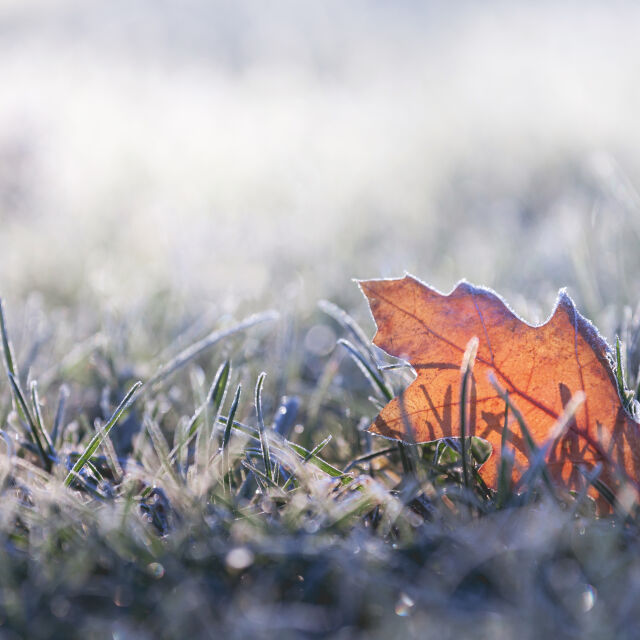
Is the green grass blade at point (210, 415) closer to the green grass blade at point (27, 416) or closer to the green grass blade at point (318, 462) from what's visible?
the green grass blade at point (318, 462)

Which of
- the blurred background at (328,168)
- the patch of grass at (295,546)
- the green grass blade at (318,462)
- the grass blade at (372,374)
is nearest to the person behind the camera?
the patch of grass at (295,546)

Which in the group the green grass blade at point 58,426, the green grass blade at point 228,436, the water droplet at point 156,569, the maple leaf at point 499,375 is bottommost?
the green grass blade at point 58,426

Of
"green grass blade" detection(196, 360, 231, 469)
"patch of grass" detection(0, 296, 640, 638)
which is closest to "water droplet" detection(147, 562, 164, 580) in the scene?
"patch of grass" detection(0, 296, 640, 638)

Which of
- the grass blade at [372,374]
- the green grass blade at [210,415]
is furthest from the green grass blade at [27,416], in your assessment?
the grass blade at [372,374]

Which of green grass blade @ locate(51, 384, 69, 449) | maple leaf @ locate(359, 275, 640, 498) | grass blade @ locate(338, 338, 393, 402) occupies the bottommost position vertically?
green grass blade @ locate(51, 384, 69, 449)

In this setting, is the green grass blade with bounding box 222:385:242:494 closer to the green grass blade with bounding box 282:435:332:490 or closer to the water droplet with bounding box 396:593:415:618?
the green grass blade with bounding box 282:435:332:490

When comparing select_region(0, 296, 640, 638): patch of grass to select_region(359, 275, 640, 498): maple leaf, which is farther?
select_region(359, 275, 640, 498): maple leaf

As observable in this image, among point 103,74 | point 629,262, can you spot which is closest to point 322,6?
point 103,74

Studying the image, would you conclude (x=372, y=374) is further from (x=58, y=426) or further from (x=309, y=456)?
(x=58, y=426)
